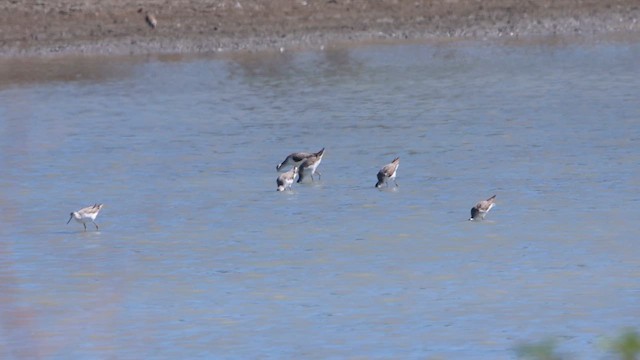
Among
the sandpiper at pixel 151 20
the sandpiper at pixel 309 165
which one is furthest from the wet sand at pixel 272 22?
the sandpiper at pixel 309 165

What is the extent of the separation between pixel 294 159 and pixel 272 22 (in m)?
8.44

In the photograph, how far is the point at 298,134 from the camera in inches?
524

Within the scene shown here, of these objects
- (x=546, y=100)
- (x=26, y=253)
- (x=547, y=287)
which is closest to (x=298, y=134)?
(x=546, y=100)

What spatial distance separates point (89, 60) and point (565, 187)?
955cm

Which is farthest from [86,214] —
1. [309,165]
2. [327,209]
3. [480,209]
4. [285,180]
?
[480,209]

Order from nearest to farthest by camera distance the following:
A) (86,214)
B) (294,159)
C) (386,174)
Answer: (86,214), (386,174), (294,159)

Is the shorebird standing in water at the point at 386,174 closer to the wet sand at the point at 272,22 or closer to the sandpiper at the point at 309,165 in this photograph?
the sandpiper at the point at 309,165

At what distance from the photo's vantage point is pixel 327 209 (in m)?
10.1

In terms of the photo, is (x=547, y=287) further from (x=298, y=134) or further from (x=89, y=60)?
(x=89, y=60)

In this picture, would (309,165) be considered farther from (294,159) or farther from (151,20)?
(151,20)

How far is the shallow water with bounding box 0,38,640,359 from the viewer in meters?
7.02

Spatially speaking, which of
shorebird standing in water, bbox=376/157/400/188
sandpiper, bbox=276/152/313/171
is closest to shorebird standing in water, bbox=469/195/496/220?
shorebird standing in water, bbox=376/157/400/188

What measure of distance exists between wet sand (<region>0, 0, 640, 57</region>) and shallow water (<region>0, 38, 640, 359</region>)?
140 centimetres

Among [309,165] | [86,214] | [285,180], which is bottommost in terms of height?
[86,214]
